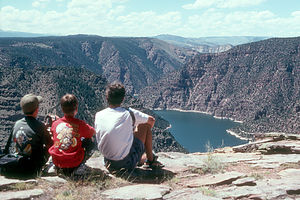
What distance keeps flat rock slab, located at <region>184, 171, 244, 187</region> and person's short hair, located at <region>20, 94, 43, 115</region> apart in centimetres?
421

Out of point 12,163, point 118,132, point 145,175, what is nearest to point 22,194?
point 12,163

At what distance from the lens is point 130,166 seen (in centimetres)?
878

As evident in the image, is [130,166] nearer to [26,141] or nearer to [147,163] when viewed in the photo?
[147,163]

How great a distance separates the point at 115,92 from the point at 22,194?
308 centimetres

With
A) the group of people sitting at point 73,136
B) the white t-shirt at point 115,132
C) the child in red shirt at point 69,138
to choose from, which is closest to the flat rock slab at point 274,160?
the group of people sitting at point 73,136

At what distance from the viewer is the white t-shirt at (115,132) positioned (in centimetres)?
835

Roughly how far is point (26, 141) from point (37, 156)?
49 centimetres

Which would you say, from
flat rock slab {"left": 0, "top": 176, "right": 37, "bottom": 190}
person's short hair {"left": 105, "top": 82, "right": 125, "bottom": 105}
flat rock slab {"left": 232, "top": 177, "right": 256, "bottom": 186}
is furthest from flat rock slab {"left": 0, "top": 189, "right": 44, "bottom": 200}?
flat rock slab {"left": 232, "top": 177, "right": 256, "bottom": 186}

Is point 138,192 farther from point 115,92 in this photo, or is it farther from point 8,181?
point 8,181

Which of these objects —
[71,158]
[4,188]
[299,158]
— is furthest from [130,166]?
[299,158]

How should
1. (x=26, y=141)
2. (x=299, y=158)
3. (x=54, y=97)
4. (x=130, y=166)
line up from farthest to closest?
(x=54, y=97), (x=299, y=158), (x=130, y=166), (x=26, y=141)

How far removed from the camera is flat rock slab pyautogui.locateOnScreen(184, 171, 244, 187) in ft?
28.0

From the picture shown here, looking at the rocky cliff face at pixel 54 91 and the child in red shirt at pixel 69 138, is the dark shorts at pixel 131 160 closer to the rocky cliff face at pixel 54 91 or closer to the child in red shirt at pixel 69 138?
the child in red shirt at pixel 69 138

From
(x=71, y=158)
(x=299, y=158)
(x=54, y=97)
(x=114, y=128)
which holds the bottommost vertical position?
(x=54, y=97)
